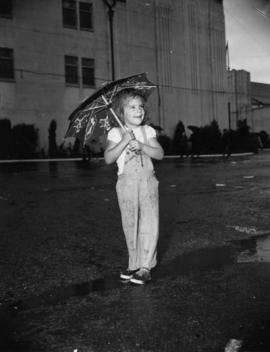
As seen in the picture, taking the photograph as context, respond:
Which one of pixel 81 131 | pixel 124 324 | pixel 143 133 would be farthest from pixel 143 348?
pixel 81 131

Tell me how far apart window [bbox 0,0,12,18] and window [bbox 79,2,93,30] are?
4.43 metres

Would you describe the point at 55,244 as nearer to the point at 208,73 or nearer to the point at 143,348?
the point at 143,348

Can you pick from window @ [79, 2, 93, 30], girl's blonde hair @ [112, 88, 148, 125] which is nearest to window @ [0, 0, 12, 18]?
window @ [79, 2, 93, 30]

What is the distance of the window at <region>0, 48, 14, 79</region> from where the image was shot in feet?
85.6

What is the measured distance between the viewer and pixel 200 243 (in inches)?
191

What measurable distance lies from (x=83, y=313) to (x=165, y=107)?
3020 centimetres

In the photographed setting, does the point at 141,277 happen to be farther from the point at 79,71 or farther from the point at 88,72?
the point at 88,72

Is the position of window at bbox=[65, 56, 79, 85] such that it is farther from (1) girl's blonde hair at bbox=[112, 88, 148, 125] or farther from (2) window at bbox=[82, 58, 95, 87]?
(1) girl's blonde hair at bbox=[112, 88, 148, 125]

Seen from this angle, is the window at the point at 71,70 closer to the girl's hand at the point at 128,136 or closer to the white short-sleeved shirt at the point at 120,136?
the white short-sleeved shirt at the point at 120,136

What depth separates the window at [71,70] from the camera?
2847 centimetres

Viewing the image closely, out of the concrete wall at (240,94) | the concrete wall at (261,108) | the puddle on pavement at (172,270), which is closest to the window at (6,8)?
the concrete wall at (240,94)

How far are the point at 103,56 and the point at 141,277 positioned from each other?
1087 inches

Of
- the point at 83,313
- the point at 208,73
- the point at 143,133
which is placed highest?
the point at 208,73

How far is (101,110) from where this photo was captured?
373 cm
